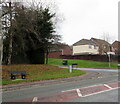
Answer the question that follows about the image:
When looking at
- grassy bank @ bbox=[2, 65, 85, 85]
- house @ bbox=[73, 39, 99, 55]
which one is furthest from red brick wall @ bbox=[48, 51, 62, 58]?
grassy bank @ bbox=[2, 65, 85, 85]

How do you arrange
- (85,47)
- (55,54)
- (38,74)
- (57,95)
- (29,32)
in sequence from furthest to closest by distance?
(55,54), (85,47), (29,32), (38,74), (57,95)

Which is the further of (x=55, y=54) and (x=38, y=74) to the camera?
(x=55, y=54)

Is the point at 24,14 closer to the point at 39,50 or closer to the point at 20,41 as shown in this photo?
the point at 20,41

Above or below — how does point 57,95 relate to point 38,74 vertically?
above

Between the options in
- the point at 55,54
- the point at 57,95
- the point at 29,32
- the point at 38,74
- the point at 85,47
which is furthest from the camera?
the point at 55,54

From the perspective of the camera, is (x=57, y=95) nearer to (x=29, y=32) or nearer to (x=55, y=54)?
(x=29, y=32)

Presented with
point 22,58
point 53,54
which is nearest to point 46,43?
point 22,58

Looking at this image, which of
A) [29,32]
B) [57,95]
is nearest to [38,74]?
[29,32]

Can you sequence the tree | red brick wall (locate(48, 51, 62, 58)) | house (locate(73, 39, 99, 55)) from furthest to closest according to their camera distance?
house (locate(73, 39, 99, 55)) < red brick wall (locate(48, 51, 62, 58)) < the tree

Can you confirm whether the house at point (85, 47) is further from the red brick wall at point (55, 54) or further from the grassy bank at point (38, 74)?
the grassy bank at point (38, 74)

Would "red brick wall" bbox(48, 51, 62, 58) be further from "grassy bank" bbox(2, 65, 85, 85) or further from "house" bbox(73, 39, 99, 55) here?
"grassy bank" bbox(2, 65, 85, 85)

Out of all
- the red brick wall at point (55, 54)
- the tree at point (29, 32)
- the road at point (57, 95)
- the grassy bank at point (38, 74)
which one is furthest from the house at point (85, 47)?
the road at point (57, 95)

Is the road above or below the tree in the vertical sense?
below

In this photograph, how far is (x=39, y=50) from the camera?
2767 centimetres
